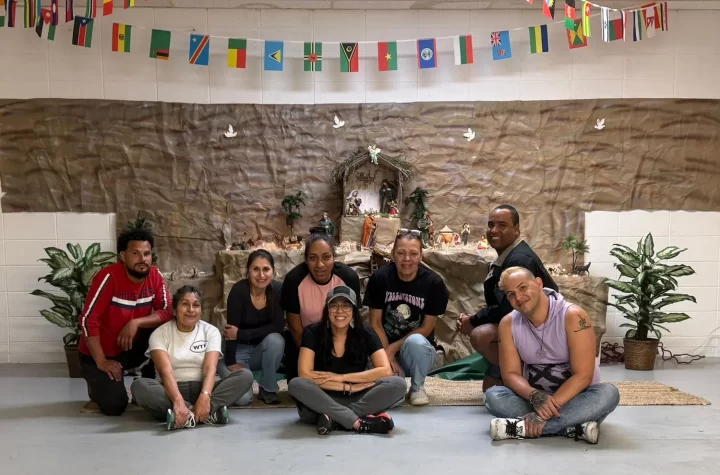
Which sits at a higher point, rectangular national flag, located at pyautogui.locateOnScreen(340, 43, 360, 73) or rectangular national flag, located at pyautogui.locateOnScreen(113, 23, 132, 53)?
rectangular national flag, located at pyautogui.locateOnScreen(113, 23, 132, 53)

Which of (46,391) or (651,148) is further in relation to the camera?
(651,148)

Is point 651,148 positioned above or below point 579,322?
above

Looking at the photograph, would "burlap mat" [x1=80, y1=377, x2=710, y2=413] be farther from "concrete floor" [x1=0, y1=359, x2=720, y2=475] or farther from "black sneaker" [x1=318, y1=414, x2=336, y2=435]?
"black sneaker" [x1=318, y1=414, x2=336, y2=435]

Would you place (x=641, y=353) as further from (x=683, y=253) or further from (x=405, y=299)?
(x=405, y=299)

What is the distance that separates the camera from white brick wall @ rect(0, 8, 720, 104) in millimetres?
5566

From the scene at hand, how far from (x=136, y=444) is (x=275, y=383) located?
102cm

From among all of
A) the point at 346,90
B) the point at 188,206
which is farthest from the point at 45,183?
the point at 346,90

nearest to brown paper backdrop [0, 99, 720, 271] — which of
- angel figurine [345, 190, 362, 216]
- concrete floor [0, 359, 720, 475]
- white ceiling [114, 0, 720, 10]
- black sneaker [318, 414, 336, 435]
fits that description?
angel figurine [345, 190, 362, 216]

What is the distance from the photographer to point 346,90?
5715 millimetres

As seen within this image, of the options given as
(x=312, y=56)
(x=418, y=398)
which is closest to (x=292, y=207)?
(x=312, y=56)

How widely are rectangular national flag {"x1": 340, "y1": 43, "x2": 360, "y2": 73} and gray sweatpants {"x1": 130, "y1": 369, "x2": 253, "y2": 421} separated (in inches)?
114

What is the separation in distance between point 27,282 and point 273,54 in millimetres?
2893

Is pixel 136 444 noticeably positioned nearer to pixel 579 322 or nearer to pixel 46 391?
pixel 46 391

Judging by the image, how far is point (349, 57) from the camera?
546cm
